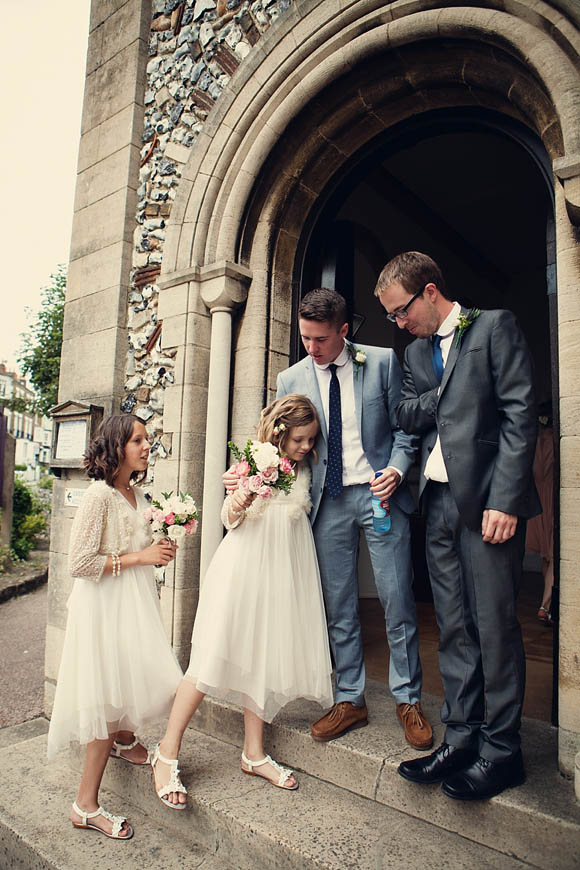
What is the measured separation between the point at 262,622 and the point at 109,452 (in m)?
0.95

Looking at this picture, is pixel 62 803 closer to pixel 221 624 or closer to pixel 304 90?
pixel 221 624

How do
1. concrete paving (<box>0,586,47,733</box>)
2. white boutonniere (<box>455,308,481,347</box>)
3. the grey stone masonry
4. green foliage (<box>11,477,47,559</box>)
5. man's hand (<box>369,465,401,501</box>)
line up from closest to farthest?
white boutonniere (<box>455,308,481,347</box>) < man's hand (<box>369,465,401,501</box>) < the grey stone masonry < concrete paving (<box>0,586,47,733</box>) < green foliage (<box>11,477,47,559</box>)

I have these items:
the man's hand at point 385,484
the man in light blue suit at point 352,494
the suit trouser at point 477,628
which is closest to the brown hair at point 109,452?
the man in light blue suit at point 352,494

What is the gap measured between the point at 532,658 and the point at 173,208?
12.0ft

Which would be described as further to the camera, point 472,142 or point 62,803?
point 472,142

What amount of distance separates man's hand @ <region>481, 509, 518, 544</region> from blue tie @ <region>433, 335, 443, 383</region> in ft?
1.92

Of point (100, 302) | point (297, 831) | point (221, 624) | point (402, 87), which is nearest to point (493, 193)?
point (402, 87)

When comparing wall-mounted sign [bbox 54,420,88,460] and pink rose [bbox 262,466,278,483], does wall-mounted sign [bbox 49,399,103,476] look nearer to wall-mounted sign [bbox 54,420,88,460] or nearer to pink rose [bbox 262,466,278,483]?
wall-mounted sign [bbox 54,420,88,460]

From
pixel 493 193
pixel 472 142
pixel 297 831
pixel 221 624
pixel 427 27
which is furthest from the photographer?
pixel 493 193

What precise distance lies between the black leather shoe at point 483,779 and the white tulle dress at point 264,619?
0.59 metres

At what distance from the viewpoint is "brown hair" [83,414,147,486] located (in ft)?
8.30

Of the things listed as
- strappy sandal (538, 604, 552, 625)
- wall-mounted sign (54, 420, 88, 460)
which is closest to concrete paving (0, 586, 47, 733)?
wall-mounted sign (54, 420, 88, 460)

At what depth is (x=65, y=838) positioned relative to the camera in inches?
90.3

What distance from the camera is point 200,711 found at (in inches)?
117
